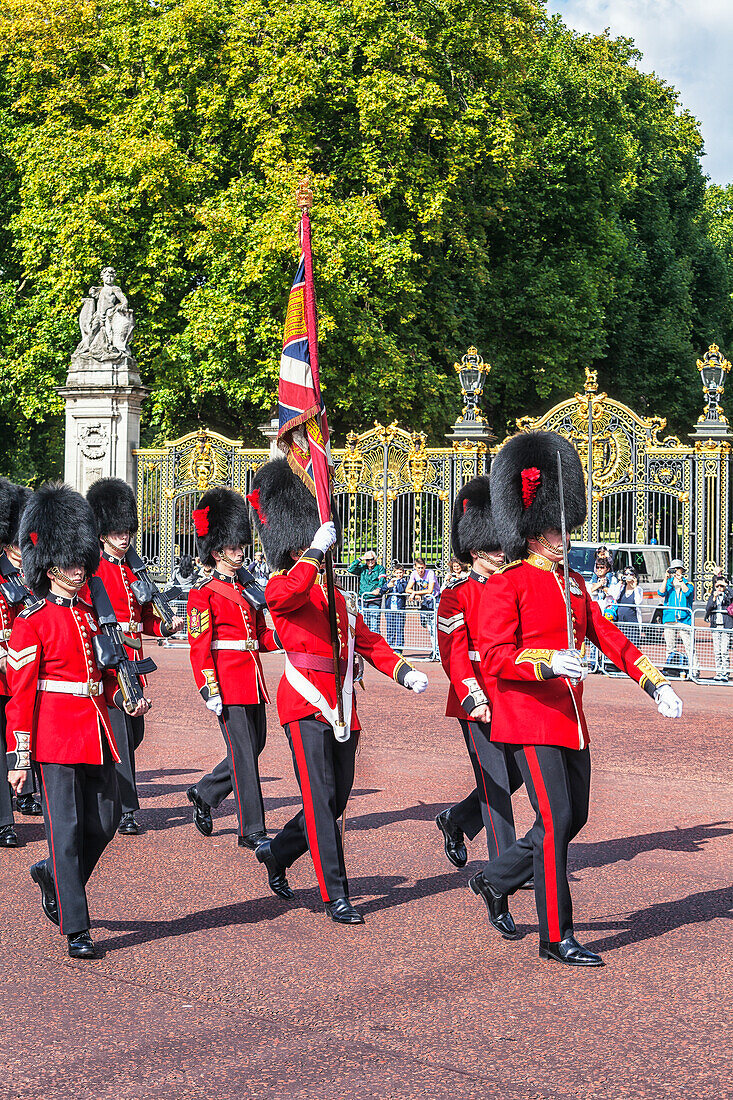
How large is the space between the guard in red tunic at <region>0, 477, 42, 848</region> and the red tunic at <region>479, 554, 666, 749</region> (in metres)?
2.51

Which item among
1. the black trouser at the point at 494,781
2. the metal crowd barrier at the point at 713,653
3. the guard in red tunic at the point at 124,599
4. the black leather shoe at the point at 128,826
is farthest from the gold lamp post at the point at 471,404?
the black trouser at the point at 494,781

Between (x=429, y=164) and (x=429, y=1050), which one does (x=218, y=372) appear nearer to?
(x=429, y=164)

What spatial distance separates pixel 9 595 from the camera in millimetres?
7301

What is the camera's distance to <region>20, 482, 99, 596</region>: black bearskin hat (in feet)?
18.3

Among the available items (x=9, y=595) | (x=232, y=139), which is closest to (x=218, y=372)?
(x=232, y=139)

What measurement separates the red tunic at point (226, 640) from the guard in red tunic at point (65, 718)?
1087 mm

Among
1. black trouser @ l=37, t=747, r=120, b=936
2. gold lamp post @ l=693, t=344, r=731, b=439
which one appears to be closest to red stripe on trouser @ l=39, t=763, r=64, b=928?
black trouser @ l=37, t=747, r=120, b=936

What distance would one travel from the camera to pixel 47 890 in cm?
535

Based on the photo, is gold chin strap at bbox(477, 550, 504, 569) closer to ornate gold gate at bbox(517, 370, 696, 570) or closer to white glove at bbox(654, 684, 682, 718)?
white glove at bbox(654, 684, 682, 718)

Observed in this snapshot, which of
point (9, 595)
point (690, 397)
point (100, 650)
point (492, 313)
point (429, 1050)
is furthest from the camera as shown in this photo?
point (690, 397)

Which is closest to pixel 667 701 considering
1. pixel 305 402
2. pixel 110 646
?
pixel 305 402

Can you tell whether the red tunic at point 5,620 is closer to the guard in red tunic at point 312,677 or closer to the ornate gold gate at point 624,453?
the guard in red tunic at point 312,677

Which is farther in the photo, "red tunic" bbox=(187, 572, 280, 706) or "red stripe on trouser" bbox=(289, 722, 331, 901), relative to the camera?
"red tunic" bbox=(187, 572, 280, 706)

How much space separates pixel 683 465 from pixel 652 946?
1500 cm
